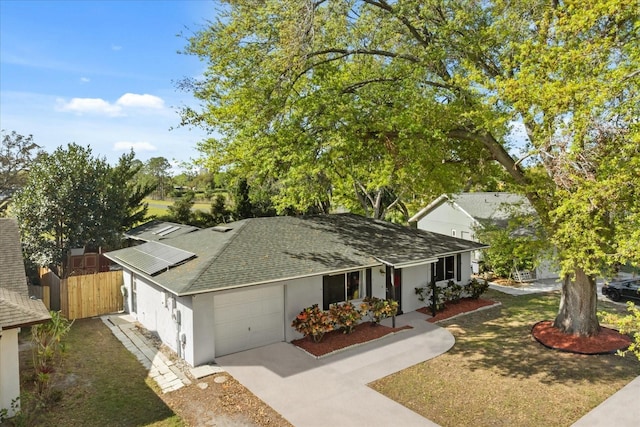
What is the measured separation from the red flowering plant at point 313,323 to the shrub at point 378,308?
1797 millimetres

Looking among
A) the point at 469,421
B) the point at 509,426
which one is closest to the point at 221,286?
the point at 469,421

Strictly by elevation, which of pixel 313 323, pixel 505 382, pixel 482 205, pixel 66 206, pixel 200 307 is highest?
pixel 66 206

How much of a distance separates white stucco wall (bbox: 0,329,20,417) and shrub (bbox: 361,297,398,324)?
31.9ft

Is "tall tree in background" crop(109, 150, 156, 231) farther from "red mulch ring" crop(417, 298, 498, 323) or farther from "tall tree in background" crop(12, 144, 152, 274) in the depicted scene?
"red mulch ring" crop(417, 298, 498, 323)

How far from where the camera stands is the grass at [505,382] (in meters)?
8.48

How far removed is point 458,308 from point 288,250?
8079mm

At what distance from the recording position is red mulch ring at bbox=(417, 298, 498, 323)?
15.4 m

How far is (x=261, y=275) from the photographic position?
38.3ft

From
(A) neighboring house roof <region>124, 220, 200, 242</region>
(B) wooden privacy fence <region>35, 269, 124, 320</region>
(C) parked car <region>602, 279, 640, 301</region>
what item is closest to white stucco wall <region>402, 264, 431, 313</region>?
(C) parked car <region>602, 279, 640, 301</region>

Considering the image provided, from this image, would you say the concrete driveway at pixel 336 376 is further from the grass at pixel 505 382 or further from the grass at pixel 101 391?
the grass at pixel 101 391

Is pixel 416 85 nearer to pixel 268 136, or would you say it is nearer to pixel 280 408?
pixel 268 136

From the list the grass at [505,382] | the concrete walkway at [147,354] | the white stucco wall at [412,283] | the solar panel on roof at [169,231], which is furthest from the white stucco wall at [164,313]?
the white stucco wall at [412,283]

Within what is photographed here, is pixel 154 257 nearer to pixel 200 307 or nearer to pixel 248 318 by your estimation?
pixel 200 307

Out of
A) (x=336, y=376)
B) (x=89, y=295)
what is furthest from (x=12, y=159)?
(x=336, y=376)
